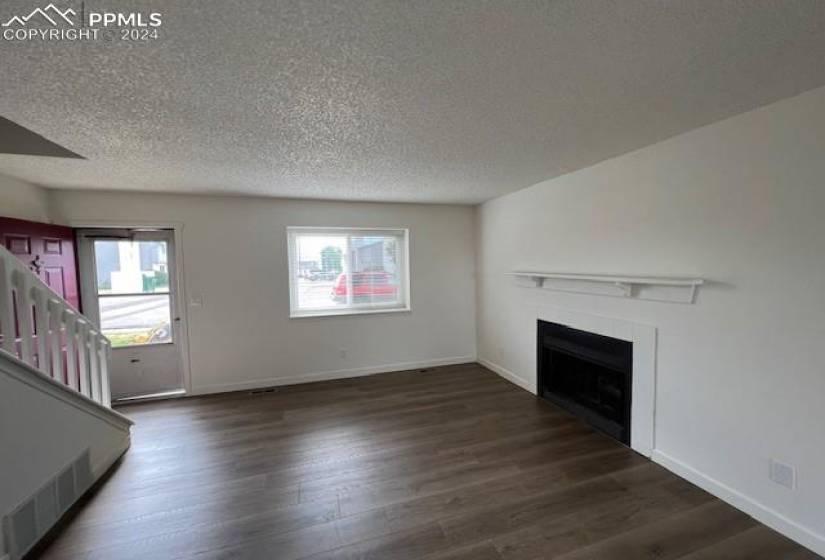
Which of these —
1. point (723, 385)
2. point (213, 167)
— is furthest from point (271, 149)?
point (723, 385)

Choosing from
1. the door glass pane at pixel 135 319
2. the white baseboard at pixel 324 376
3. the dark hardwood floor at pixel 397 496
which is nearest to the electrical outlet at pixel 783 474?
the dark hardwood floor at pixel 397 496

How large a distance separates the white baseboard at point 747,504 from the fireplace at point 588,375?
36 centimetres

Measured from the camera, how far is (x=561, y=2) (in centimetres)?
111

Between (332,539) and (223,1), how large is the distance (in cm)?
242

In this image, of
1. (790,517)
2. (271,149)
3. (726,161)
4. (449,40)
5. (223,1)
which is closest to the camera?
(223,1)

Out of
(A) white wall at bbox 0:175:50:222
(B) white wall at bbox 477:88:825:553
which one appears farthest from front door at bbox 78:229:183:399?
(B) white wall at bbox 477:88:825:553

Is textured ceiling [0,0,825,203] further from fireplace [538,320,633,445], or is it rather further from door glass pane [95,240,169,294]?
fireplace [538,320,633,445]

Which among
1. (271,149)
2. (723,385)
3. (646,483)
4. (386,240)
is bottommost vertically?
(646,483)

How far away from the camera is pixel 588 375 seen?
126 inches

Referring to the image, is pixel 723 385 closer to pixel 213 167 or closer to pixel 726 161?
pixel 726 161

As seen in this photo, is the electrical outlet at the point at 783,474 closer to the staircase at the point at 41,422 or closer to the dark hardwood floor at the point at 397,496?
the dark hardwood floor at the point at 397,496

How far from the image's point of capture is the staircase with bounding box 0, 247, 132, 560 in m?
1.74

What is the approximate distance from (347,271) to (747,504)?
414 centimetres

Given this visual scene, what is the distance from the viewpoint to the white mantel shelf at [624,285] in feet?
7.29
